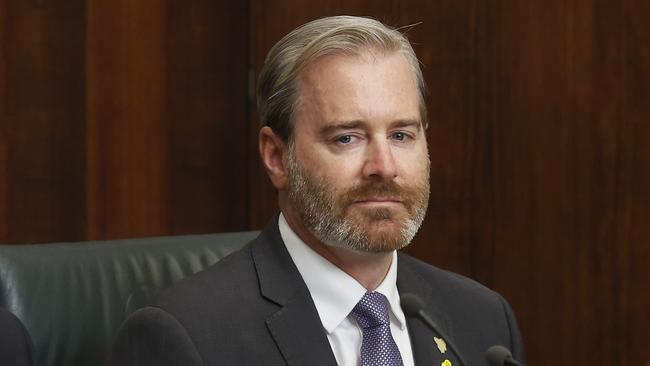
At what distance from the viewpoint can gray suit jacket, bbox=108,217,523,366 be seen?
1578 millimetres

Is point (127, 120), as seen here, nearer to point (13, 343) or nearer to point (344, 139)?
point (13, 343)

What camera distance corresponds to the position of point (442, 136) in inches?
117

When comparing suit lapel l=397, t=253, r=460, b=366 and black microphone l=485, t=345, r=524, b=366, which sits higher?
black microphone l=485, t=345, r=524, b=366

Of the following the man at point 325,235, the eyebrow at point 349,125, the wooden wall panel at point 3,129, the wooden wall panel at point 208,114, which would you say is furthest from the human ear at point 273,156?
the wooden wall panel at point 208,114

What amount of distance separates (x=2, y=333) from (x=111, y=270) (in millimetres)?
275

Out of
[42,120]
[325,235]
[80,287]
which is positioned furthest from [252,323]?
[42,120]

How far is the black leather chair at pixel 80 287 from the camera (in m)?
1.83

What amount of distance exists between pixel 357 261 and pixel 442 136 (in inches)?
51.4

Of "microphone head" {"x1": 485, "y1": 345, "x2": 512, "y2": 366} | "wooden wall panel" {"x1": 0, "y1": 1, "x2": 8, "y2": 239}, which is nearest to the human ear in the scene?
"microphone head" {"x1": 485, "y1": 345, "x2": 512, "y2": 366}

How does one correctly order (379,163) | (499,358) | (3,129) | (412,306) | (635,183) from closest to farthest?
(499,358)
(412,306)
(379,163)
(635,183)
(3,129)

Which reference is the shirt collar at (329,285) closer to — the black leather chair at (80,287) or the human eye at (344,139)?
the human eye at (344,139)

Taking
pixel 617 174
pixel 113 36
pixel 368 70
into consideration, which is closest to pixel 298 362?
pixel 368 70

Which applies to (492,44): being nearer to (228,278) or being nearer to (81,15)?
(81,15)

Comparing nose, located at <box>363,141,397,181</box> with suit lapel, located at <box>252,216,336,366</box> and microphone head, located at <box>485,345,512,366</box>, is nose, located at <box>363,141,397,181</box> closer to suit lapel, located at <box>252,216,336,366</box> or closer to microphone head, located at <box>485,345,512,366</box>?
suit lapel, located at <box>252,216,336,366</box>
